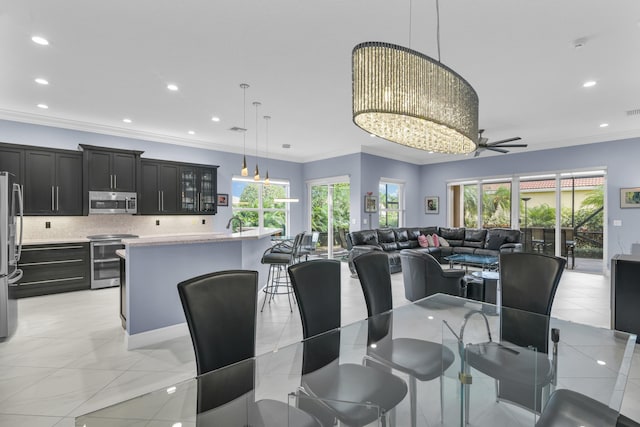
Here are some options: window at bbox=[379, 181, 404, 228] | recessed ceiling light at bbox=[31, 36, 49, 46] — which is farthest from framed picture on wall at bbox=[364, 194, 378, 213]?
recessed ceiling light at bbox=[31, 36, 49, 46]

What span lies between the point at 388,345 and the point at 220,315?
1.22m

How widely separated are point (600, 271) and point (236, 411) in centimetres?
834

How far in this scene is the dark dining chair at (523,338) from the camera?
1.92 meters

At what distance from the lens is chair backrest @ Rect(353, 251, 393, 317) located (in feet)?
7.77

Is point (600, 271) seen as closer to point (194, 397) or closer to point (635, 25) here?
point (635, 25)

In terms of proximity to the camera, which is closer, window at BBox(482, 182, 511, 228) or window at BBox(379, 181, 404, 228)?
window at BBox(482, 182, 511, 228)

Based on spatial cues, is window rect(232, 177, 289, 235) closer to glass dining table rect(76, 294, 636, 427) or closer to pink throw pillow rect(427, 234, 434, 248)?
pink throw pillow rect(427, 234, 434, 248)

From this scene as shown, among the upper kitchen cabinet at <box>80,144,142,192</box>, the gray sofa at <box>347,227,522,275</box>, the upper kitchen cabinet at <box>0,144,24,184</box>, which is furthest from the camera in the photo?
the gray sofa at <box>347,227,522,275</box>

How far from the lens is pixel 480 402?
2.14 metres

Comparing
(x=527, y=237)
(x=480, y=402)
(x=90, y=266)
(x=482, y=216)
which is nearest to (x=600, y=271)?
(x=527, y=237)

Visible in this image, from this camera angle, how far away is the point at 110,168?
5.51 meters

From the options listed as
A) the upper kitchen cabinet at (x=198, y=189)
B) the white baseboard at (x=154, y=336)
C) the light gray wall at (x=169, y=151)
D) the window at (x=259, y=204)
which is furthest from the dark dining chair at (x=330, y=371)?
the light gray wall at (x=169, y=151)

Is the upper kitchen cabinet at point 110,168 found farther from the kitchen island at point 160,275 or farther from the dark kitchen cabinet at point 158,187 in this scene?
the kitchen island at point 160,275

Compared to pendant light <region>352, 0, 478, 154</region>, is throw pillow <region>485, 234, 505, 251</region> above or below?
below
